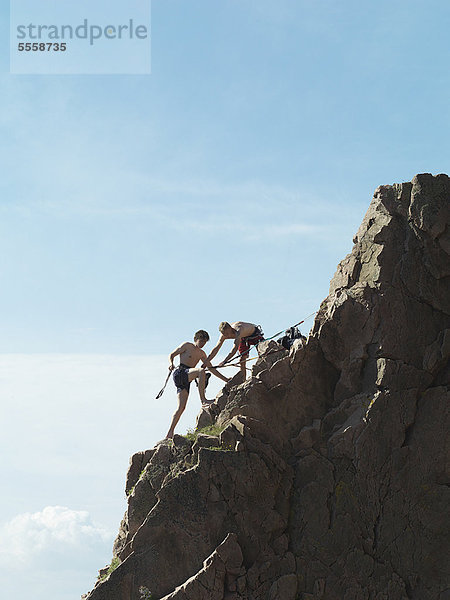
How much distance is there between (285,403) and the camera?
60.2 feet

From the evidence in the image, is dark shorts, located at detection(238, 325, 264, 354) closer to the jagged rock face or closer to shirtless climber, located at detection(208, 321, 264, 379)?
shirtless climber, located at detection(208, 321, 264, 379)

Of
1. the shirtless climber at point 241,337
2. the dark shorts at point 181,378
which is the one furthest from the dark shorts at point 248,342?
→ the dark shorts at point 181,378

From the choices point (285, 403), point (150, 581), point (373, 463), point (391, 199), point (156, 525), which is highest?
point (391, 199)

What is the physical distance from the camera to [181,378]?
65.4ft

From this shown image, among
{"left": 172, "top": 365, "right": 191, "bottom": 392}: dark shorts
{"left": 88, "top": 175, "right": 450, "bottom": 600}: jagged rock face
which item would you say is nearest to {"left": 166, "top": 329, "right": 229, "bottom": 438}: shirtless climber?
{"left": 172, "top": 365, "right": 191, "bottom": 392}: dark shorts

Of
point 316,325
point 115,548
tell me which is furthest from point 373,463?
point 115,548

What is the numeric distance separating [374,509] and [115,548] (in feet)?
21.1

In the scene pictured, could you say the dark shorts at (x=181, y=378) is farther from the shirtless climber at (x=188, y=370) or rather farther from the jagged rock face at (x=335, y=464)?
the jagged rock face at (x=335, y=464)

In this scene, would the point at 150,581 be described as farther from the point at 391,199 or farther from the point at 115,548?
the point at 391,199

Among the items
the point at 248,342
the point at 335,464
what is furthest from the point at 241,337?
the point at 335,464

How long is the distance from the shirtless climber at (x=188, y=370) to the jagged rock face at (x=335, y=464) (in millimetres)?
1003

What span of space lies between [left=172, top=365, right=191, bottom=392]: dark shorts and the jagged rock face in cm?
119

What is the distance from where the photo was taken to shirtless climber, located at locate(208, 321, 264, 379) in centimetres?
2036

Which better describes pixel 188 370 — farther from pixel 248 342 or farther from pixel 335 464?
pixel 335 464
